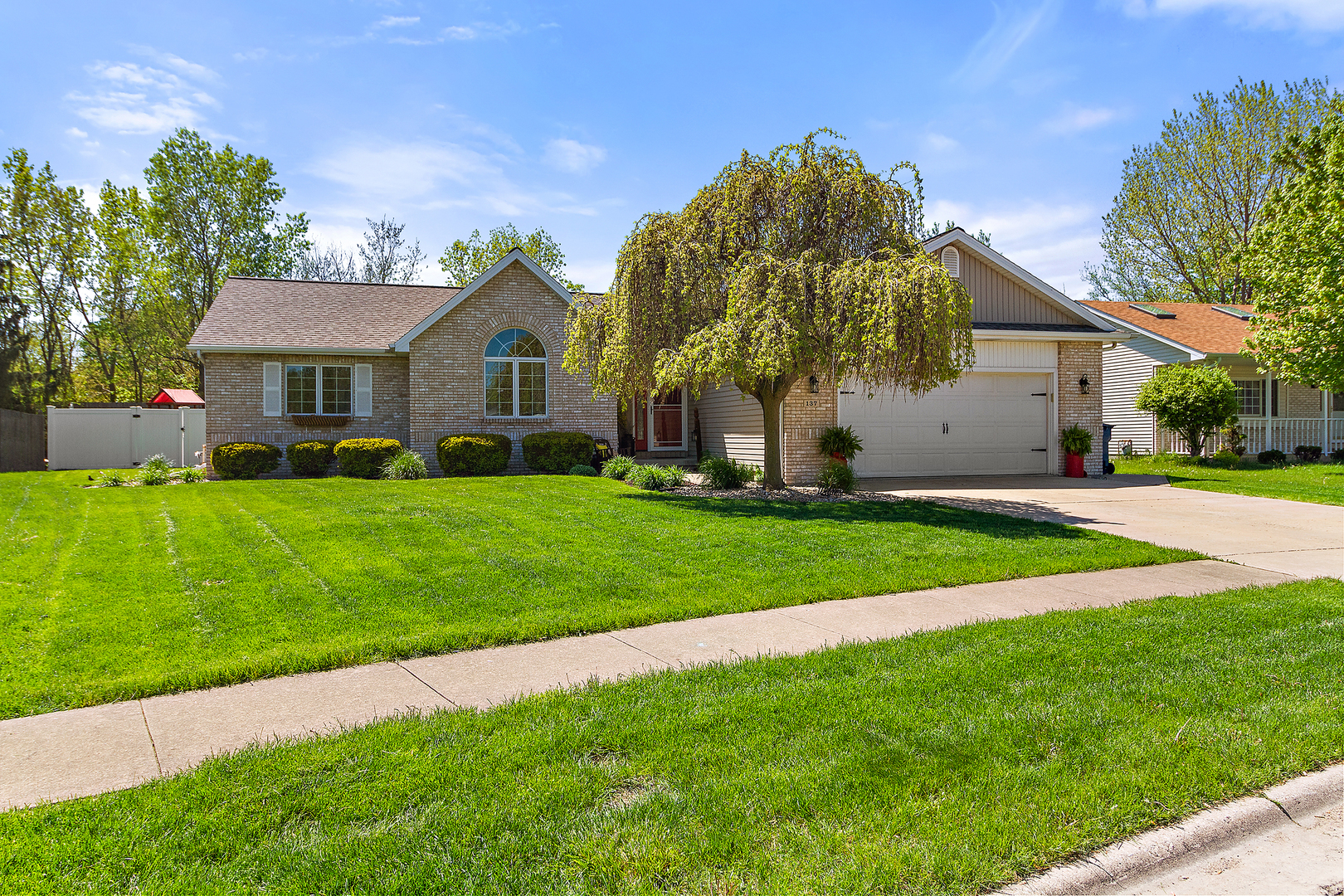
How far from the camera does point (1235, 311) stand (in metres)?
28.1

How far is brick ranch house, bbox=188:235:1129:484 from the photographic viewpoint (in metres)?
17.4

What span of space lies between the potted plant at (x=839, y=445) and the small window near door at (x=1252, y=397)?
16349 mm

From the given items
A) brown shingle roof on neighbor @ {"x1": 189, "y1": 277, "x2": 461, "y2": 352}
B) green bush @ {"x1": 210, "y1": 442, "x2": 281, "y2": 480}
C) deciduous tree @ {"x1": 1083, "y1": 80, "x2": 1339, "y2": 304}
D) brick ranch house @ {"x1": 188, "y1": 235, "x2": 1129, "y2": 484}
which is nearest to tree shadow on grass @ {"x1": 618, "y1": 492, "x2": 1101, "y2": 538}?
brick ranch house @ {"x1": 188, "y1": 235, "x2": 1129, "y2": 484}

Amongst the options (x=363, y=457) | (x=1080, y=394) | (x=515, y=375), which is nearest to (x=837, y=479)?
(x=1080, y=394)

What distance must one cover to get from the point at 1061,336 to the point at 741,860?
17460 millimetres

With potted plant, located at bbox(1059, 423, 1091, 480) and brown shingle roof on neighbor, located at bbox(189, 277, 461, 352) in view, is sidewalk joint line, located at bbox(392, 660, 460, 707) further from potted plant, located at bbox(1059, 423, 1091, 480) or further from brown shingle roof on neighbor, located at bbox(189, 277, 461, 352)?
potted plant, located at bbox(1059, 423, 1091, 480)

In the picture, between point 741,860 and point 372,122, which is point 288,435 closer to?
point 372,122

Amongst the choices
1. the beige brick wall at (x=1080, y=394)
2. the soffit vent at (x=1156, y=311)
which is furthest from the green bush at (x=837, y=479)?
the soffit vent at (x=1156, y=311)

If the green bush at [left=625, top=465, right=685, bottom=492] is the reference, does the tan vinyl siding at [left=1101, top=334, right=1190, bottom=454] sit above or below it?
above

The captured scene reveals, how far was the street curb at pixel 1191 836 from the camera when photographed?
2.76 metres

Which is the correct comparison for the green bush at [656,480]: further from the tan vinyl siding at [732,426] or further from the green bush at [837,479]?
the green bush at [837,479]

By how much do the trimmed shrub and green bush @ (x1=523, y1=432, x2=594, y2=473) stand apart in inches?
93.6

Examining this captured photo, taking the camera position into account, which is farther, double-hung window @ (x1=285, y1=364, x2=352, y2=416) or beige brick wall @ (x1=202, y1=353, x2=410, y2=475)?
double-hung window @ (x1=285, y1=364, x2=352, y2=416)

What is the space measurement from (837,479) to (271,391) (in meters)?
13.0
